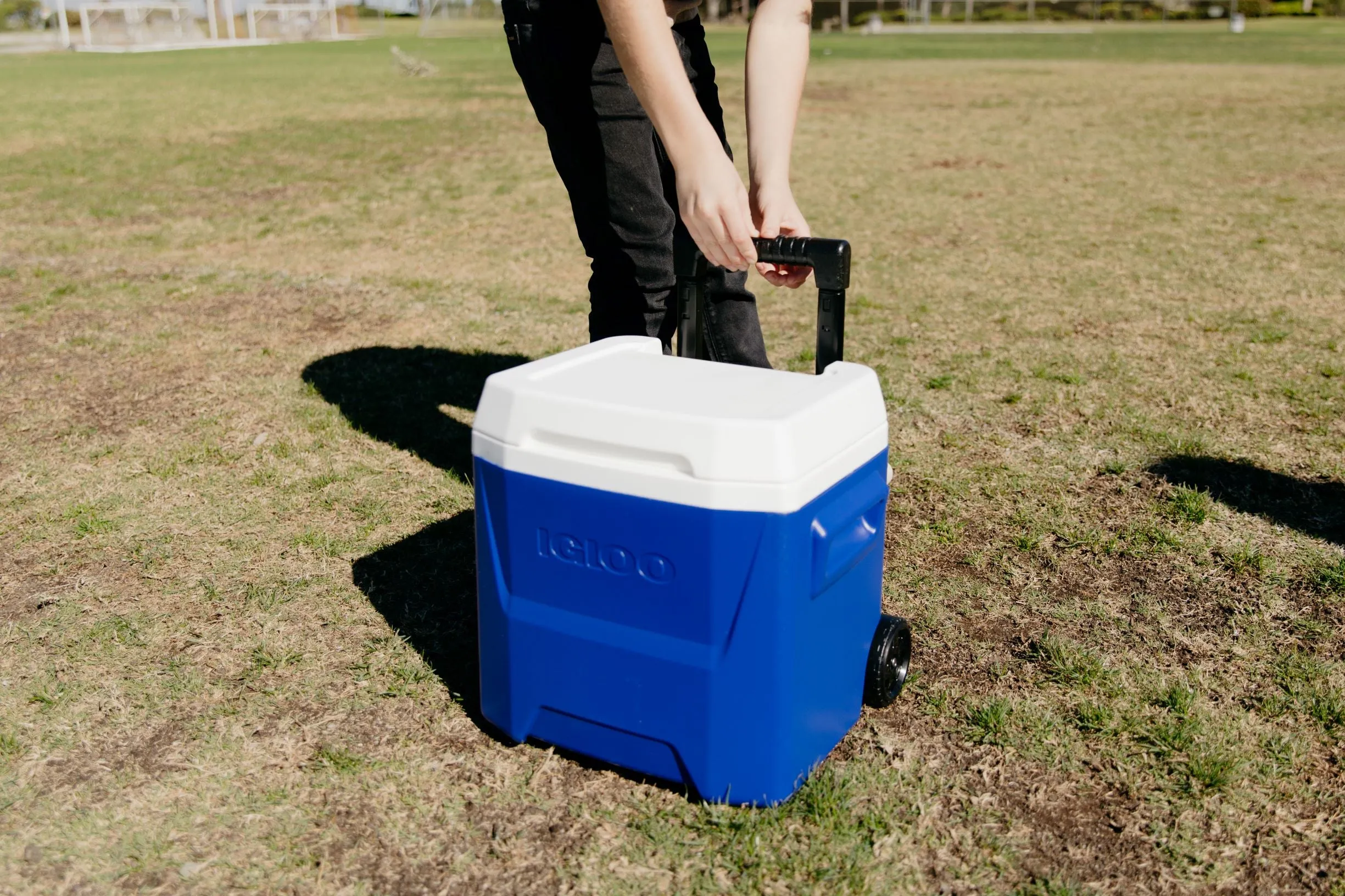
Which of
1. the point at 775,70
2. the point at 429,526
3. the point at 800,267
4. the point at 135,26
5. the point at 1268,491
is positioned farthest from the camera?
the point at 135,26

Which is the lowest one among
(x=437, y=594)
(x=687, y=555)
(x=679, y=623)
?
(x=437, y=594)

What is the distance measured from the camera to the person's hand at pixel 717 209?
5.42 ft

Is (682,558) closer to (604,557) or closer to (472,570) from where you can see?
(604,557)

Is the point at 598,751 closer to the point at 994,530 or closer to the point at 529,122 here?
the point at 994,530

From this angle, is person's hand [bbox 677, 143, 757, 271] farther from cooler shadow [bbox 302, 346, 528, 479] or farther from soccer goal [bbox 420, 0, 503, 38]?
soccer goal [bbox 420, 0, 503, 38]

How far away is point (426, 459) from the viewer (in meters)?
3.01

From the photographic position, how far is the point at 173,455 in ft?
10.1

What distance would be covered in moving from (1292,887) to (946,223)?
5.32m

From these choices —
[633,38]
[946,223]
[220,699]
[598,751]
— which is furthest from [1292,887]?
[946,223]

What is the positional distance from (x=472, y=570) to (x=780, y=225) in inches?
40.2

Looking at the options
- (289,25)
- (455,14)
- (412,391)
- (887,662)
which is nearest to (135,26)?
(289,25)

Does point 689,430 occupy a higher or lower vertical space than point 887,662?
higher

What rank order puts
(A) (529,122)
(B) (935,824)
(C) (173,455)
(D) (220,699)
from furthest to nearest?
(A) (529,122), (C) (173,455), (D) (220,699), (B) (935,824)

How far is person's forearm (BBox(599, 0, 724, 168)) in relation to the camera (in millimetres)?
1703
